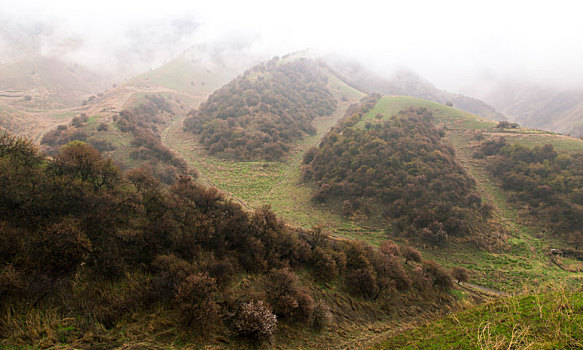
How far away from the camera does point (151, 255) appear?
360 inches

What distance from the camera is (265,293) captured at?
377 inches

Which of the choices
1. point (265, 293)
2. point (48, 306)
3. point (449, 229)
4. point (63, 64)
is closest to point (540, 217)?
point (449, 229)

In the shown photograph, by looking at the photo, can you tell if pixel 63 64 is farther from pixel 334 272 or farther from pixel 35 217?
pixel 334 272

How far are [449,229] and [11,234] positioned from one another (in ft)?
93.9

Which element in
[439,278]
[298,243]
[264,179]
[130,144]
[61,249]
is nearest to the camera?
[61,249]

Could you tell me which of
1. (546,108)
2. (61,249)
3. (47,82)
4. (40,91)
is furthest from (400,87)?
(47,82)

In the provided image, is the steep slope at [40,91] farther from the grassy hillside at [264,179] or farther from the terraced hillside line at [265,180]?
the terraced hillside line at [265,180]

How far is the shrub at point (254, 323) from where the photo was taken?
299 inches

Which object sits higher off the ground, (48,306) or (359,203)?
(48,306)

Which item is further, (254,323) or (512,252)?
(512,252)

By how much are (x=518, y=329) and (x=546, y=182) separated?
99.2ft

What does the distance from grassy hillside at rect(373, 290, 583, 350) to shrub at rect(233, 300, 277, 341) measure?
183 inches

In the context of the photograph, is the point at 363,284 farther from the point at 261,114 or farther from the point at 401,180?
the point at 261,114

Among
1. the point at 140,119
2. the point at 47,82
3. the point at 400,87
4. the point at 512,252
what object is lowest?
the point at 512,252
